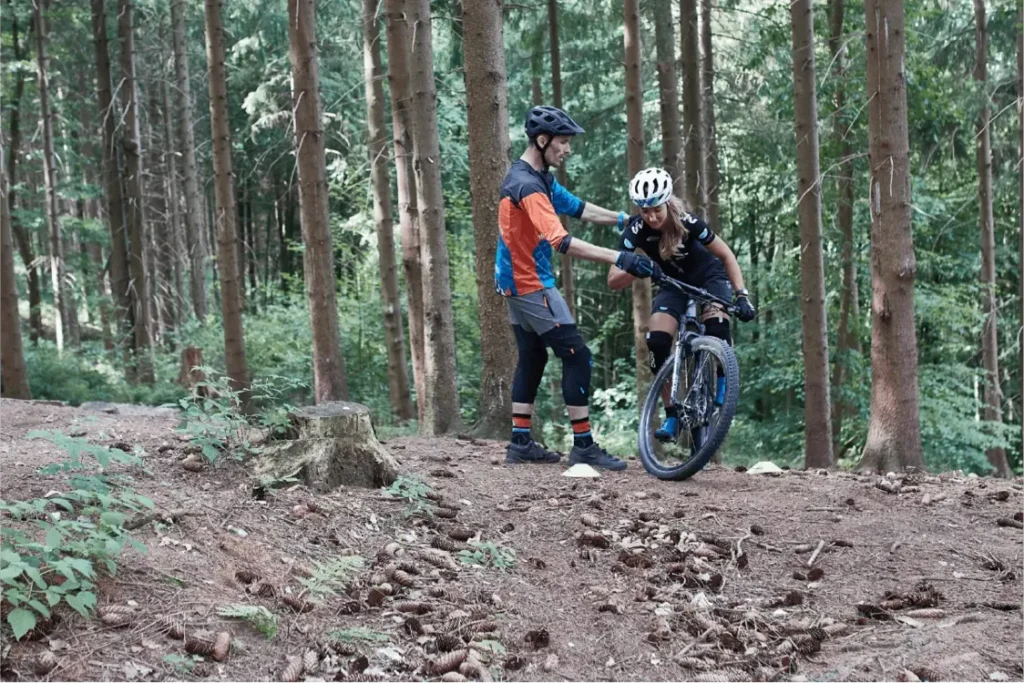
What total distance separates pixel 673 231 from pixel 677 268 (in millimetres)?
340

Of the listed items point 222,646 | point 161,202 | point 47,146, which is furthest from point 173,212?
point 222,646

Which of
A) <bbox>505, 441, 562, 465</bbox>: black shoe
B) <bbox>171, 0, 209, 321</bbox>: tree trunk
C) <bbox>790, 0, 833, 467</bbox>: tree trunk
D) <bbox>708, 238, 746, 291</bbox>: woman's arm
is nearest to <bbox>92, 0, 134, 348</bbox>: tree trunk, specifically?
<bbox>171, 0, 209, 321</bbox>: tree trunk

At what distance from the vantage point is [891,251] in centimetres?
902

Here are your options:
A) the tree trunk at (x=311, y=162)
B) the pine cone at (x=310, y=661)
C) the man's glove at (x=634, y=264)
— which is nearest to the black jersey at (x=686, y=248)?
the man's glove at (x=634, y=264)

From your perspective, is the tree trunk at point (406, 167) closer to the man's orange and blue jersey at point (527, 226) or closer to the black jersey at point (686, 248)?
the man's orange and blue jersey at point (527, 226)

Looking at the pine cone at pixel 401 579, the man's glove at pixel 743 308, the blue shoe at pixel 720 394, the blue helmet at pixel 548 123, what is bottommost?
the pine cone at pixel 401 579

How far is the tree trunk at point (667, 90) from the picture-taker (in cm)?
1367

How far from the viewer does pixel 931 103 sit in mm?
15914

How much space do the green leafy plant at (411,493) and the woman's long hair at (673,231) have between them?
2591mm

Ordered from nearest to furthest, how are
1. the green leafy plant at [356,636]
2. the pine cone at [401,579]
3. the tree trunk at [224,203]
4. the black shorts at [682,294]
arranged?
the green leafy plant at [356,636]
the pine cone at [401,579]
the black shorts at [682,294]
the tree trunk at [224,203]

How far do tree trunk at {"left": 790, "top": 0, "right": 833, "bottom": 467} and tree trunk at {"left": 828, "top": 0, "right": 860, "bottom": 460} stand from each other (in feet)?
12.8

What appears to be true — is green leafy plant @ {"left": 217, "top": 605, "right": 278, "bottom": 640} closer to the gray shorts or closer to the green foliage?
the green foliage

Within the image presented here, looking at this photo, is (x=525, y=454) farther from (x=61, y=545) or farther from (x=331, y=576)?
(x=61, y=545)

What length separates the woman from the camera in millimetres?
7250
